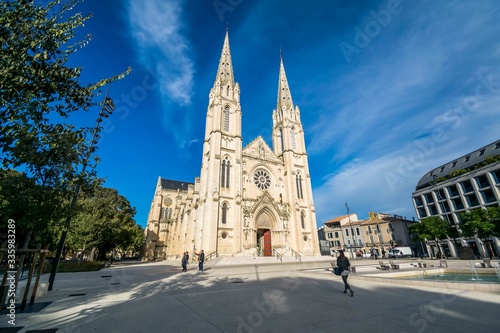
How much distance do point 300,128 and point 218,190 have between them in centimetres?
2118

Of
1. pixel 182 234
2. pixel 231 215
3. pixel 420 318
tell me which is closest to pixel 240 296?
pixel 420 318

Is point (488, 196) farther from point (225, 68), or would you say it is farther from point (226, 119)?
point (225, 68)

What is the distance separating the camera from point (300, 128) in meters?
41.1

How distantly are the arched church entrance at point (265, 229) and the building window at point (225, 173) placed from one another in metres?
6.51

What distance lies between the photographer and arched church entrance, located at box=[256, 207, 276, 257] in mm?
30917

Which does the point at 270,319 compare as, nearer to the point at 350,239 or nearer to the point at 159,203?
the point at 159,203

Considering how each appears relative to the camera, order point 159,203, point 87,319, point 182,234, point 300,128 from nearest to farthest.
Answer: point 87,319 < point 182,234 < point 300,128 < point 159,203

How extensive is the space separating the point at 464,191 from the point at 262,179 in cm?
3602

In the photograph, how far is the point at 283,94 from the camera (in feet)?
144

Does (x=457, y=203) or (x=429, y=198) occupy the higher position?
(x=429, y=198)

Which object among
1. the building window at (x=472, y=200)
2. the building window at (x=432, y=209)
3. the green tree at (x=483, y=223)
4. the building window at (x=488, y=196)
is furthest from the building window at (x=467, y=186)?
the green tree at (x=483, y=223)

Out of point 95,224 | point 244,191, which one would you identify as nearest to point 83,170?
point 95,224

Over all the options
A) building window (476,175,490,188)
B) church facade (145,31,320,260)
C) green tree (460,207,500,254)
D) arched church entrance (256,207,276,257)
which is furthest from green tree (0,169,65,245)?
building window (476,175,490,188)

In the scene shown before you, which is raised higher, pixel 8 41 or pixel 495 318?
pixel 8 41
